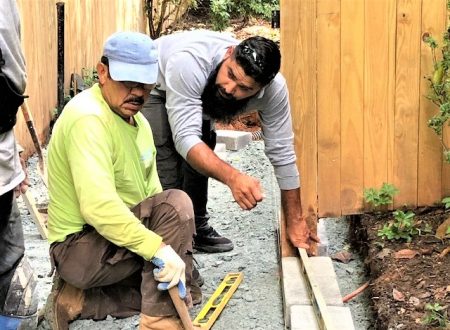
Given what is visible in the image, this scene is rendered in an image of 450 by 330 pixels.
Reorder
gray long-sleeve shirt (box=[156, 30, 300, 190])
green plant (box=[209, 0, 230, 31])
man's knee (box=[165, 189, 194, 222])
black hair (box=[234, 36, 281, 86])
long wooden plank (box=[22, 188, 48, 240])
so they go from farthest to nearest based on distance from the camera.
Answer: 1. green plant (box=[209, 0, 230, 31])
2. long wooden plank (box=[22, 188, 48, 240])
3. gray long-sleeve shirt (box=[156, 30, 300, 190])
4. black hair (box=[234, 36, 281, 86])
5. man's knee (box=[165, 189, 194, 222])

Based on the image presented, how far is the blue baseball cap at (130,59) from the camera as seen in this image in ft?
11.1

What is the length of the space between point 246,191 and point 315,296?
0.65 meters

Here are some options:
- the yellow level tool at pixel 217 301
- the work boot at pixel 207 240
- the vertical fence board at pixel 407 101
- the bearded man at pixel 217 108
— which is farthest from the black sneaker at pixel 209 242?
the vertical fence board at pixel 407 101

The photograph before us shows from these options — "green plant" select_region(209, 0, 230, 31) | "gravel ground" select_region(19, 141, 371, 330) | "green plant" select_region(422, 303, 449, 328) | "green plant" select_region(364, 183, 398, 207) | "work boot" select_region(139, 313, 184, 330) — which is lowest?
"gravel ground" select_region(19, 141, 371, 330)

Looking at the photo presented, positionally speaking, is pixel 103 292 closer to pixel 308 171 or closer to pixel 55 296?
pixel 55 296

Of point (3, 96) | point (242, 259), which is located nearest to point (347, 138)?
point (242, 259)

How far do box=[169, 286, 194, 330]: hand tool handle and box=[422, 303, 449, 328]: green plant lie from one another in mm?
1145

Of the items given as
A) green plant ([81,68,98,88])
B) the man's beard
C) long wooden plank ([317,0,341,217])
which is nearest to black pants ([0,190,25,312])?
the man's beard

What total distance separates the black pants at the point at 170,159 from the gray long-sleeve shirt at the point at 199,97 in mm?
144

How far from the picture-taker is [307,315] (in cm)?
387

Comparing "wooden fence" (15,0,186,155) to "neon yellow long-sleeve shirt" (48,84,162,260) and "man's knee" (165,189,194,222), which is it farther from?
A: "man's knee" (165,189,194,222)

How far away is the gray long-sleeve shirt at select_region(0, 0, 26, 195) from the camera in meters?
3.09

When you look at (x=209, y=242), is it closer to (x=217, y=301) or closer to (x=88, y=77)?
(x=217, y=301)

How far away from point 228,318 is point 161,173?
1007 millimetres
